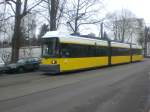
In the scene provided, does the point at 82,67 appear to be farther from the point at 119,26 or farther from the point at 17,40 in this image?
the point at 119,26

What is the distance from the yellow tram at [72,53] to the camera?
25500mm

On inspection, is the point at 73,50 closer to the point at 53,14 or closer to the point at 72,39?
the point at 72,39

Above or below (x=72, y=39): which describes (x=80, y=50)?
below

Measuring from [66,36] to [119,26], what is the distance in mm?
69321

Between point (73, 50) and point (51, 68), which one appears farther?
point (73, 50)

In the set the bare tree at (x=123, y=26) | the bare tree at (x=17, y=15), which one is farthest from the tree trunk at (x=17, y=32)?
the bare tree at (x=123, y=26)

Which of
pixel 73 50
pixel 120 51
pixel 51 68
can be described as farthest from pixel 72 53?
pixel 120 51

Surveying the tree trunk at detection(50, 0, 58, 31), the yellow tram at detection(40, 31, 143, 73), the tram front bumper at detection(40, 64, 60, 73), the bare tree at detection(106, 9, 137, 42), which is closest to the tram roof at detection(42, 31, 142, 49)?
the yellow tram at detection(40, 31, 143, 73)

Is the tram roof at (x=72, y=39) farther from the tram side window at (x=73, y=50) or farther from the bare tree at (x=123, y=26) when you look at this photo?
the bare tree at (x=123, y=26)

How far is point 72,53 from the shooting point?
2714 centimetres

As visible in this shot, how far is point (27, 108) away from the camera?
10.4m

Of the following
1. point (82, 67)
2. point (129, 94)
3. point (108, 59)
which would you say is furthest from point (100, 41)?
point (129, 94)

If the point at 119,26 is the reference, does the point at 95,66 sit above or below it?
below

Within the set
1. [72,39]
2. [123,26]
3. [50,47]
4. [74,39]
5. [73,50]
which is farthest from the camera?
[123,26]
